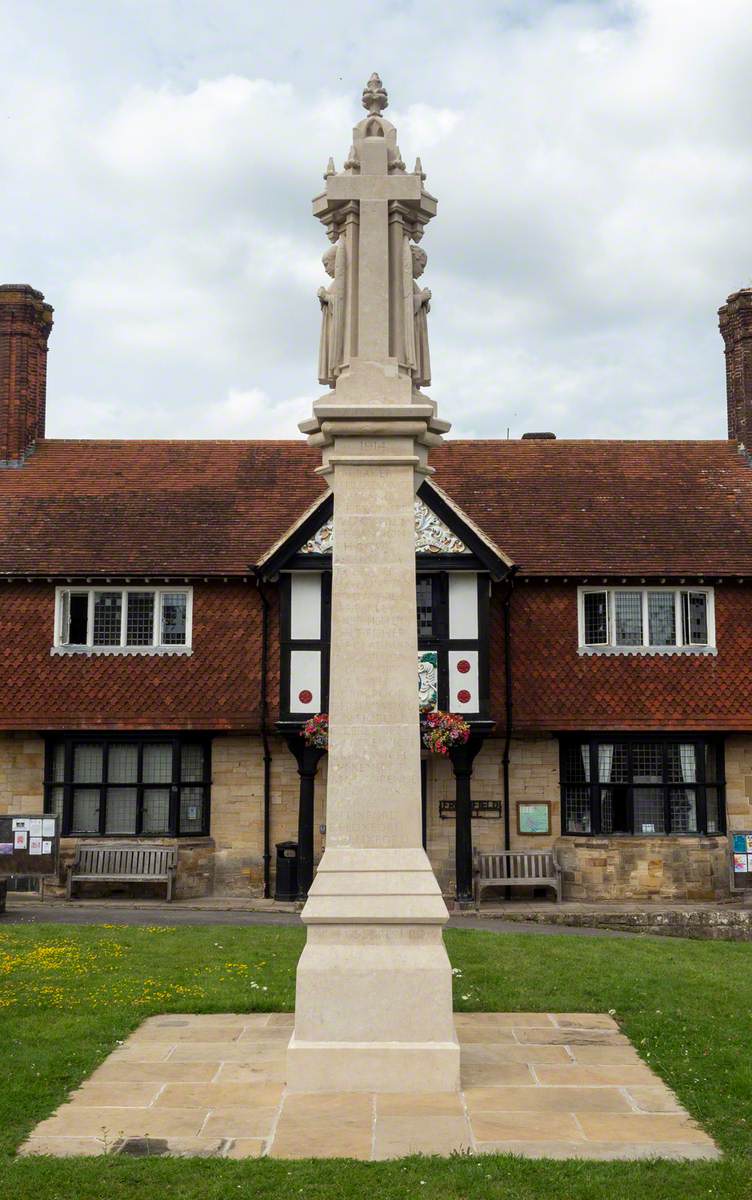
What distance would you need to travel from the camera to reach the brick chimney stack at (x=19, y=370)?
25.0 m

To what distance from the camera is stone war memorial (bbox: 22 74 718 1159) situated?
282 inches

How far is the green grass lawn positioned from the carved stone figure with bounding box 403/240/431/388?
5.60 meters

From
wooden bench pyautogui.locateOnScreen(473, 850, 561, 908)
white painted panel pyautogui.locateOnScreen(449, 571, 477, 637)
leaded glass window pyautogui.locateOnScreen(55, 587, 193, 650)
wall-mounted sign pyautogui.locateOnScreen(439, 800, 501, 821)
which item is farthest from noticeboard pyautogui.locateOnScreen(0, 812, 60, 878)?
white painted panel pyautogui.locateOnScreen(449, 571, 477, 637)

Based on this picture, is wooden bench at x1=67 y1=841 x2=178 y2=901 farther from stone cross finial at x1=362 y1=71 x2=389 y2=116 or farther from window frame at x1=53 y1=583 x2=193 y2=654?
stone cross finial at x1=362 y1=71 x2=389 y2=116

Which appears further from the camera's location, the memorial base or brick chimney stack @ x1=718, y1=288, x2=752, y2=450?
brick chimney stack @ x1=718, y1=288, x2=752, y2=450

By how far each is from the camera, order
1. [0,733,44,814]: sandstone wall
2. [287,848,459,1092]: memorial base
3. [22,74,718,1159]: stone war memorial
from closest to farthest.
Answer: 1. [22,74,718,1159]: stone war memorial
2. [287,848,459,1092]: memorial base
3. [0,733,44,814]: sandstone wall

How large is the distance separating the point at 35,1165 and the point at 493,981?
6441mm

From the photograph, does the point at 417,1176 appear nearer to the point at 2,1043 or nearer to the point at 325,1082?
the point at 325,1082

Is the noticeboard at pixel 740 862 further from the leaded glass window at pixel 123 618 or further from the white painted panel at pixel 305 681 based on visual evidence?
the leaded glass window at pixel 123 618

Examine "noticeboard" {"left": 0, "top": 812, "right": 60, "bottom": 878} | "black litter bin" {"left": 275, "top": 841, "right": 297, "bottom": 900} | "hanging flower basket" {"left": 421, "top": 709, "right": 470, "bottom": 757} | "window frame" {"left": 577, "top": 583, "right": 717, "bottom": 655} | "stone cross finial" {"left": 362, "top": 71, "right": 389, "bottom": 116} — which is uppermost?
"stone cross finial" {"left": 362, "top": 71, "right": 389, "bottom": 116}

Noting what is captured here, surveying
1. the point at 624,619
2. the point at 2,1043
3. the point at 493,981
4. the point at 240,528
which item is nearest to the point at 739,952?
the point at 493,981

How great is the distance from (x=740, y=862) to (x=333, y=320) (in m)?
15.5

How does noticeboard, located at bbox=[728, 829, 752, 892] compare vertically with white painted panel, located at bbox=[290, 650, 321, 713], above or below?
below

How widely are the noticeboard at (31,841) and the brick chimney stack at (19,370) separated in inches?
327
